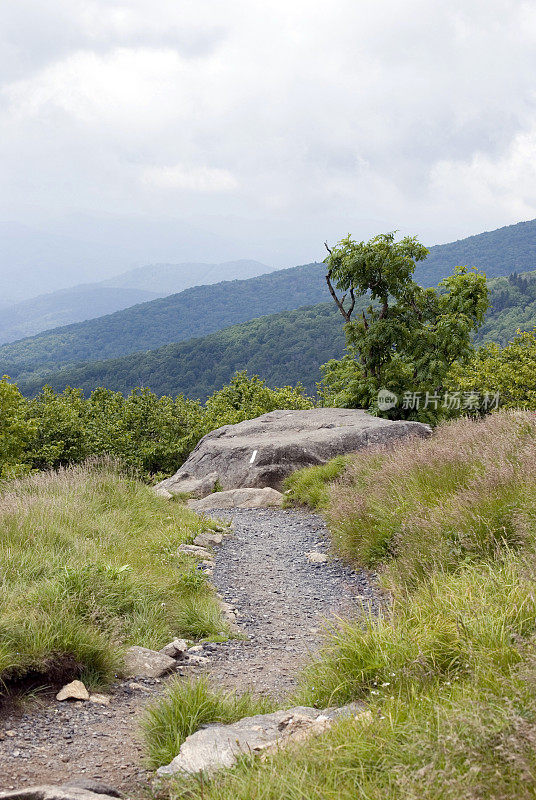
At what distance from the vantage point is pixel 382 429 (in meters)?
15.7

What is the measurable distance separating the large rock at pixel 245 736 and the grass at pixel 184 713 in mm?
98

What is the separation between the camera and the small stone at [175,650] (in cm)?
500

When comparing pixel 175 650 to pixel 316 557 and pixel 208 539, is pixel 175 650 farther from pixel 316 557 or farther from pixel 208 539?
pixel 208 539

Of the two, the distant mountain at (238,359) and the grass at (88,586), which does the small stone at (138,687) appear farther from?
the distant mountain at (238,359)

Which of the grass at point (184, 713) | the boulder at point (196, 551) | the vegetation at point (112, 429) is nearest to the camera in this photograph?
the grass at point (184, 713)

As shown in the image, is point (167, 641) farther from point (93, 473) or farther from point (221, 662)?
point (93, 473)

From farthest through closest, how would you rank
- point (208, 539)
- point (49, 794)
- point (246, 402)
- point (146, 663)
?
1. point (246, 402)
2. point (208, 539)
3. point (146, 663)
4. point (49, 794)

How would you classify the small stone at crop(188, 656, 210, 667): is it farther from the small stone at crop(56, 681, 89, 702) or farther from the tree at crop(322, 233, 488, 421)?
the tree at crop(322, 233, 488, 421)

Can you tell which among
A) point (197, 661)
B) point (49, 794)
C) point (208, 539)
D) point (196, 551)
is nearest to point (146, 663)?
point (197, 661)

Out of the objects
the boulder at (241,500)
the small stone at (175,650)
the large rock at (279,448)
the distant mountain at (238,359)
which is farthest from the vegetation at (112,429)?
the distant mountain at (238,359)

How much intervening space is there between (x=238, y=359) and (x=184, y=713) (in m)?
141

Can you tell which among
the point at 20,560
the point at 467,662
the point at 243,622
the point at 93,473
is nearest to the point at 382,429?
the point at 93,473

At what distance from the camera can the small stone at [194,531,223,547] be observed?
28.6ft

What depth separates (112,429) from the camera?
930 inches
